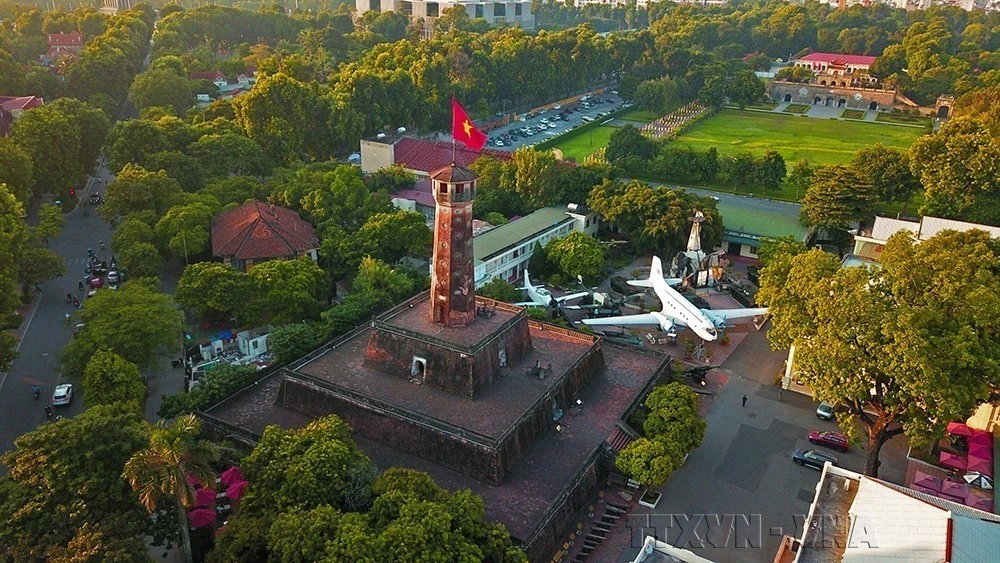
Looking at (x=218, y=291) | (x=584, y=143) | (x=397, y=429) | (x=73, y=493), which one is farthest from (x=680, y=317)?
(x=584, y=143)

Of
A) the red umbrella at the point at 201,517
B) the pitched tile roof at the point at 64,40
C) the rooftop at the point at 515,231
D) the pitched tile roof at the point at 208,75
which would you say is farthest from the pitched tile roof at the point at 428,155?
the pitched tile roof at the point at 64,40

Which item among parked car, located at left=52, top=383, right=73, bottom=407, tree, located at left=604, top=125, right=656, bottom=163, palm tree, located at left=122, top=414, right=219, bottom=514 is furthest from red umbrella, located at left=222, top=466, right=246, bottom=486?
tree, located at left=604, top=125, right=656, bottom=163

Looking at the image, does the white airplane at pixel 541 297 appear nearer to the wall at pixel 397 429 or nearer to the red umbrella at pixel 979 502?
the wall at pixel 397 429

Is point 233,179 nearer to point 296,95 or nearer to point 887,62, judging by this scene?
point 296,95

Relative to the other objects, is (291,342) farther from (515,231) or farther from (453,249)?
(515,231)

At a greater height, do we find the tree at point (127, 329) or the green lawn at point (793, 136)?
the tree at point (127, 329)

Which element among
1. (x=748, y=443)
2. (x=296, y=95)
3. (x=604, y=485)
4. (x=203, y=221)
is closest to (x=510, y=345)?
(x=604, y=485)

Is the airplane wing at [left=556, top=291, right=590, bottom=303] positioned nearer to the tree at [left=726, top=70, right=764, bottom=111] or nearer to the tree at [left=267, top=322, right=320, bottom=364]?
the tree at [left=267, top=322, right=320, bottom=364]
